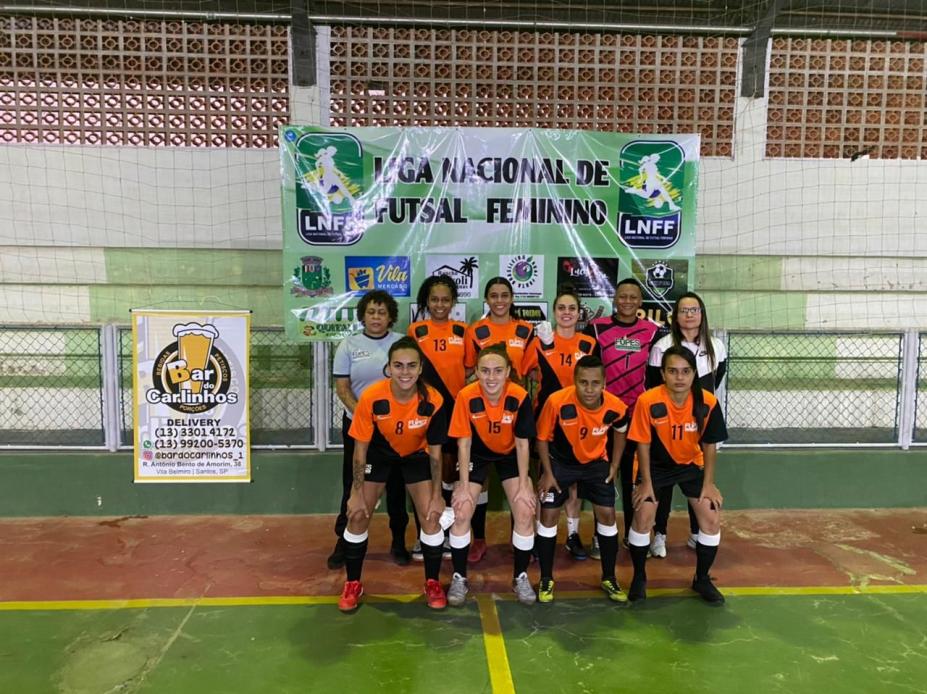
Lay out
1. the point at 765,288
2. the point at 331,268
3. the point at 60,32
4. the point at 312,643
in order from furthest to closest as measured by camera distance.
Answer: the point at 765,288
the point at 60,32
the point at 331,268
the point at 312,643

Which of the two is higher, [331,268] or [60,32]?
[60,32]

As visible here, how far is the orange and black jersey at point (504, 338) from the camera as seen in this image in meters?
3.99

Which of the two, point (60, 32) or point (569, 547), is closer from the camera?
point (569, 547)

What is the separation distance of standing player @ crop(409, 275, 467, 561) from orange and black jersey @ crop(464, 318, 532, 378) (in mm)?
78

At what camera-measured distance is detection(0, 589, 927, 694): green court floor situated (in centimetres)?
285

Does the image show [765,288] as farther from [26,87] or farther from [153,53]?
[26,87]

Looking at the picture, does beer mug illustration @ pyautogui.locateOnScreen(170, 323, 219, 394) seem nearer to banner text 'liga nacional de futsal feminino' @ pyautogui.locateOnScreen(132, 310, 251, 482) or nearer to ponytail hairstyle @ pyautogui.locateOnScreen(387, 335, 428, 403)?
banner text 'liga nacional de futsal feminino' @ pyautogui.locateOnScreen(132, 310, 251, 482)

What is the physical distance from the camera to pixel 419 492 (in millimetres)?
3529

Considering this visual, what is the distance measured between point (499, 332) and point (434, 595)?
1575 millimetres

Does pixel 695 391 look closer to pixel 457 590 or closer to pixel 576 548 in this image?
pixel 576 548

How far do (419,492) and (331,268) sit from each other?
1.89 m

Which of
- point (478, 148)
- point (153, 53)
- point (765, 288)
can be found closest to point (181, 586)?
point (478, 148)

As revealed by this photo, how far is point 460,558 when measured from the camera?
11.7 feet

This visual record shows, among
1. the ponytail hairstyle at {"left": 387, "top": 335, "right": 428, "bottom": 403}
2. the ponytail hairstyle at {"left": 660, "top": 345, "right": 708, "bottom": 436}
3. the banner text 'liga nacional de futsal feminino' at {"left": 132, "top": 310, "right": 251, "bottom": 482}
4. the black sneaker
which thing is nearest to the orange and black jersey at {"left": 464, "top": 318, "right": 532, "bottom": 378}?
the ponytail hairstyle at {"left": 387, "top": 335, "right": 428, "bottom": 403}
